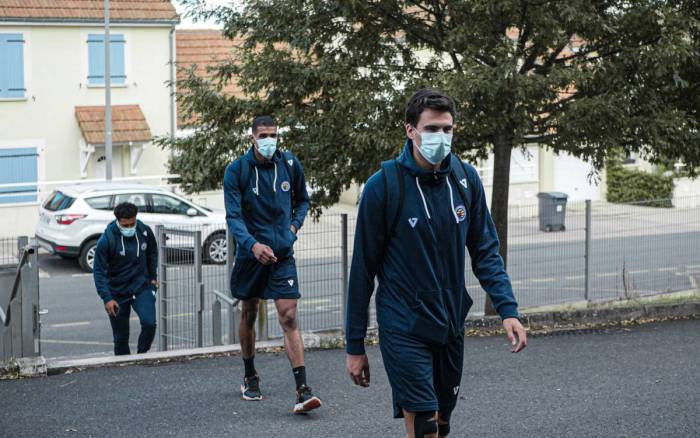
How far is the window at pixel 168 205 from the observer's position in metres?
23.6

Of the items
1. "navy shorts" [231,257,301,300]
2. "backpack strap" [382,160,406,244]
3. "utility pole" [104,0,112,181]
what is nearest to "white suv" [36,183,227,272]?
"utility pole" [104,0,112,181]

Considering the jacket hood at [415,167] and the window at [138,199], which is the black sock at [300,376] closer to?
the jacket hood at [415,167]

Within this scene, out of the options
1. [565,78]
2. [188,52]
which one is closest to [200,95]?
[565,78]

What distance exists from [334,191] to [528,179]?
24436 millimetres

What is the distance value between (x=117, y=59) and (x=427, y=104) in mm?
26658

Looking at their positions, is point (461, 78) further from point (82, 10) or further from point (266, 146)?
point (82, 10)

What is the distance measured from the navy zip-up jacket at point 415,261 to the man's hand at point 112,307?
233 inches

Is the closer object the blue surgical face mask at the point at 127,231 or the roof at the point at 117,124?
the blue surgical face mask at the point at 127,231

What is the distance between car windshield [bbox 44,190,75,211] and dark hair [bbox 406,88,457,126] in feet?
60.3

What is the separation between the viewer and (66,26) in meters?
29.9

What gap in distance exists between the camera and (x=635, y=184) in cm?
3612

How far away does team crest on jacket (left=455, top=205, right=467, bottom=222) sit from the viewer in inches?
207

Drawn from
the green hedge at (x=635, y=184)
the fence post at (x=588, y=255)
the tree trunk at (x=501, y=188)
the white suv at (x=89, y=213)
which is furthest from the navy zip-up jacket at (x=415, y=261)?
the green hedge at (x=635, y=184)

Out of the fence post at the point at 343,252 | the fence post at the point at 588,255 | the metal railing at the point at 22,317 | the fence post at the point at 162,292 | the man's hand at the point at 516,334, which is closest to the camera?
the man's hand at the point at 516,334
